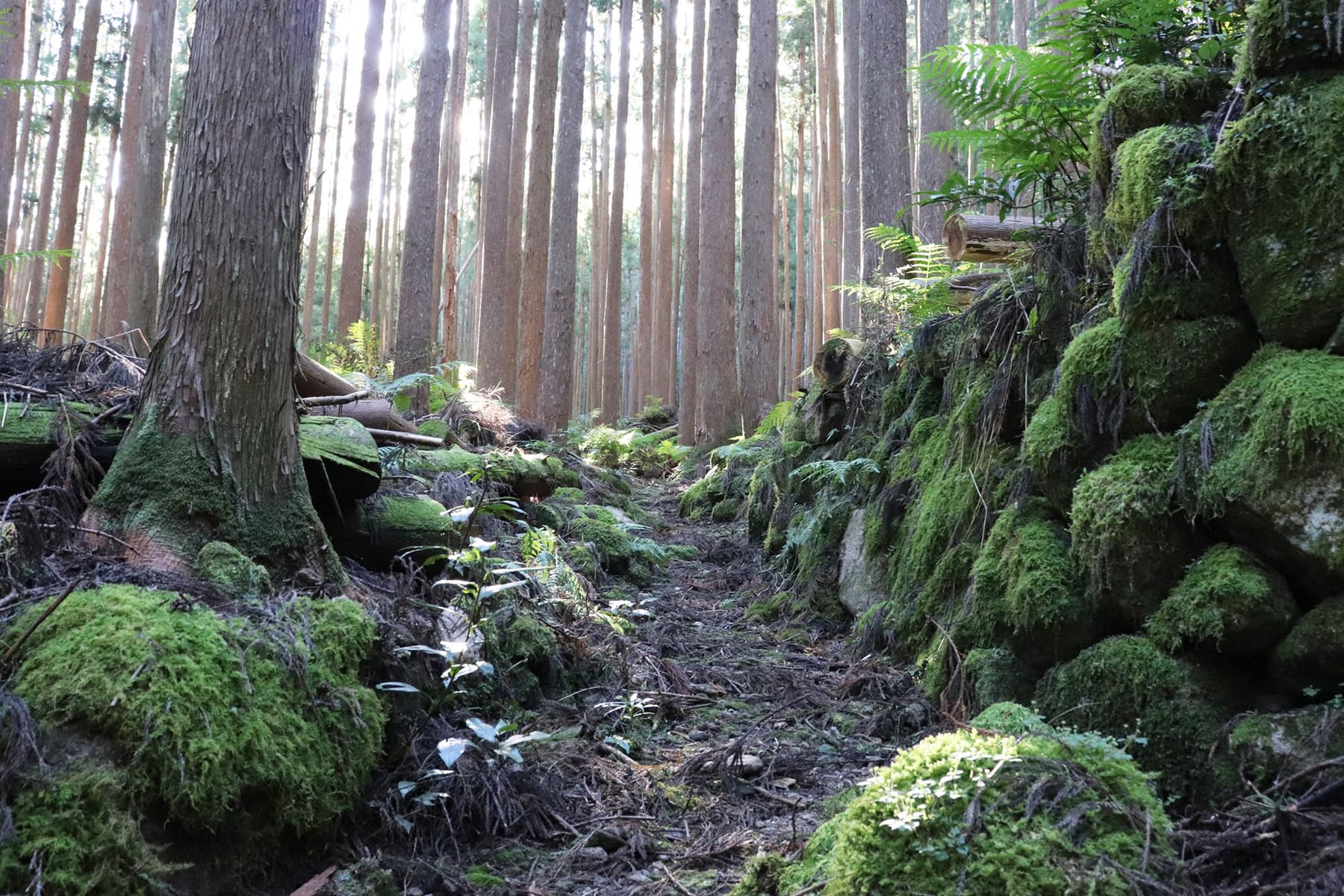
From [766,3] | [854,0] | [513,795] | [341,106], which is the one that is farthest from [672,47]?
[513,795]

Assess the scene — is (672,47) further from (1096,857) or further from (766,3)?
(1096,857)

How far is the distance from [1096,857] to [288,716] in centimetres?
225

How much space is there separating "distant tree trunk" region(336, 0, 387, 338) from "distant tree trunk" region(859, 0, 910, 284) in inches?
443

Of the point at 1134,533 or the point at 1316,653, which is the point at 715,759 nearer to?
the point at 1134,533

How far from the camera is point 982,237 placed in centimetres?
549

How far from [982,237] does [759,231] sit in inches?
318

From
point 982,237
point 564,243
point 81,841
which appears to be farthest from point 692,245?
point 81,841

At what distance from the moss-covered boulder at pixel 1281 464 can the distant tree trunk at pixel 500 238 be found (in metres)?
12.9

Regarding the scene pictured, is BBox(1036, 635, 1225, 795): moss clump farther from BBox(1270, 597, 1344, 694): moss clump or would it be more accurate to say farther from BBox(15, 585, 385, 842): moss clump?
BBox(15, 585, 385, 842): moss clump

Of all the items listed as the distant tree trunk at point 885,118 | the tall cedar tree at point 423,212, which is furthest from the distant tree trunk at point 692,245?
the distant tree trunk at point 885,118

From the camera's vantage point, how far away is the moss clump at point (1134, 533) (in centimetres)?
281

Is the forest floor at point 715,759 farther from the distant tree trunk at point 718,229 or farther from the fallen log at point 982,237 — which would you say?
the distant tree trunk at point 718,229

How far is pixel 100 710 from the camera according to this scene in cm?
206

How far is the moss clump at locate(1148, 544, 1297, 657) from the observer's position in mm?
2441
